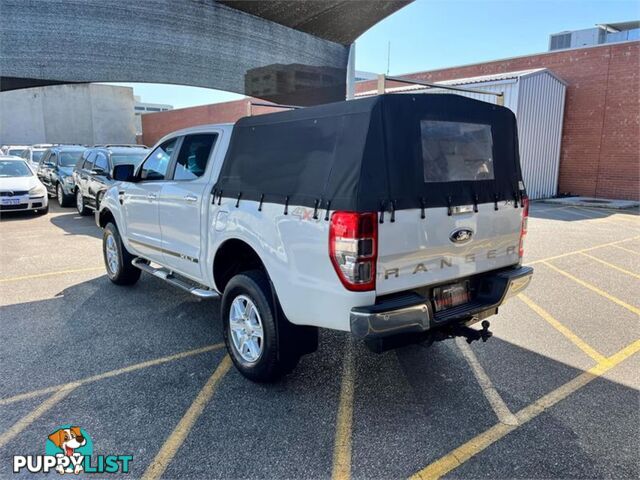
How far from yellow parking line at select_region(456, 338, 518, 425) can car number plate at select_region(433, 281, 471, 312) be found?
71 cm

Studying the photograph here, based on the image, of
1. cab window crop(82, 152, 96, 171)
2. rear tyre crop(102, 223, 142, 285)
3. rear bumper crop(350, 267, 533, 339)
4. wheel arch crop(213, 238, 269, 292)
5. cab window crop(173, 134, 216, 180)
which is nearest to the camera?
rear bumper crop(350, 267, 533, 339)

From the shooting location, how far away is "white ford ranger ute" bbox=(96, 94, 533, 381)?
273cm

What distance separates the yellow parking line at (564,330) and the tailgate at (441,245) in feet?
4.25

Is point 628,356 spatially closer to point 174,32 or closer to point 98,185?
point 174,32

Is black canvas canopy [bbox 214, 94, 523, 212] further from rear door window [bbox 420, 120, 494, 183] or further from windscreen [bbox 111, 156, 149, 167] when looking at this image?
windscreen [bbox 111, 156, 149, 167]

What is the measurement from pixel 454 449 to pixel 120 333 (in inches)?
131

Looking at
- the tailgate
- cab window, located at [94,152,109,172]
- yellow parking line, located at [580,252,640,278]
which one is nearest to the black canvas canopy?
the tailgate

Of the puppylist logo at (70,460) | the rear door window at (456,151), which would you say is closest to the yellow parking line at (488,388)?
the rear door window at (456,151)

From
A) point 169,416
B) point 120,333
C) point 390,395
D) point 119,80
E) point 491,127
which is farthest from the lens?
point 119,80

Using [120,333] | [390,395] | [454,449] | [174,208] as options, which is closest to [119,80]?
[174,208]

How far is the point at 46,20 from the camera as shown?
6.99 meters

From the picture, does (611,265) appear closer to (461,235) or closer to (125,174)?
(461,235)

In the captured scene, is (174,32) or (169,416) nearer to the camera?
(169,416)

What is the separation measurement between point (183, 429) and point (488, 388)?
226 cm
